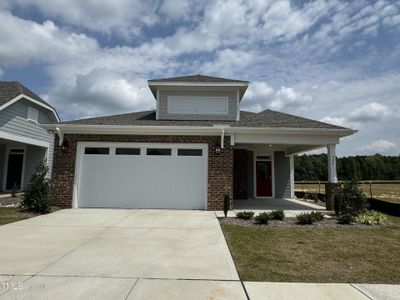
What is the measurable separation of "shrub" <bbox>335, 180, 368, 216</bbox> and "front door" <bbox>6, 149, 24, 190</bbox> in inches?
659

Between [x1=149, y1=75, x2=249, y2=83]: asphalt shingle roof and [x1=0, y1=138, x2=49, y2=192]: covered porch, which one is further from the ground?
[x1=149, y1=75, x2=249, y2=83]: asphalt shingle roof

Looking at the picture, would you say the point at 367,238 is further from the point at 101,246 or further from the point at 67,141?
the point at 67,141

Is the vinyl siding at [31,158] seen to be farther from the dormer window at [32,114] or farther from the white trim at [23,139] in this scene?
the dormer window at [32,114]

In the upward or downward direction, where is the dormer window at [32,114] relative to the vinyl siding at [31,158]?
upward

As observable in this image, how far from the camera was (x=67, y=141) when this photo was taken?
11.5 metres

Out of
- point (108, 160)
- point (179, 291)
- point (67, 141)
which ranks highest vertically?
point (67, 141)

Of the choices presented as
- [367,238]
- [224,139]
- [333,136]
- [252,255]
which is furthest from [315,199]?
[252,255]

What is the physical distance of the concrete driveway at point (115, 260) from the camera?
381 cm

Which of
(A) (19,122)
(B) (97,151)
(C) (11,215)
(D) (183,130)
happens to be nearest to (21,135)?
(A) (19,122)

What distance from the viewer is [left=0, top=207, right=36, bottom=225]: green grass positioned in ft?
28.2

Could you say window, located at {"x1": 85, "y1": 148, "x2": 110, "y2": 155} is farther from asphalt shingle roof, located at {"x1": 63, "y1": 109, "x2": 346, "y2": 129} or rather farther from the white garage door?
asphalt shingle roof, located at {"x1": 63, "y1": 109, "x2": 346, "y2": 129}

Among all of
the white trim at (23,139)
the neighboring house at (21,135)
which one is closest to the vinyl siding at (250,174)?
the neighboring house at (21,135)

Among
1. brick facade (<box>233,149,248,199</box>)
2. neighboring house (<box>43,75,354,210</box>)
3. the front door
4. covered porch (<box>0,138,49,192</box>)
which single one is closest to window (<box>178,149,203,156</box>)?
neighboring house (<box>43,75,354,210</box>)

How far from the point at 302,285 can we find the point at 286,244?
2.35m
